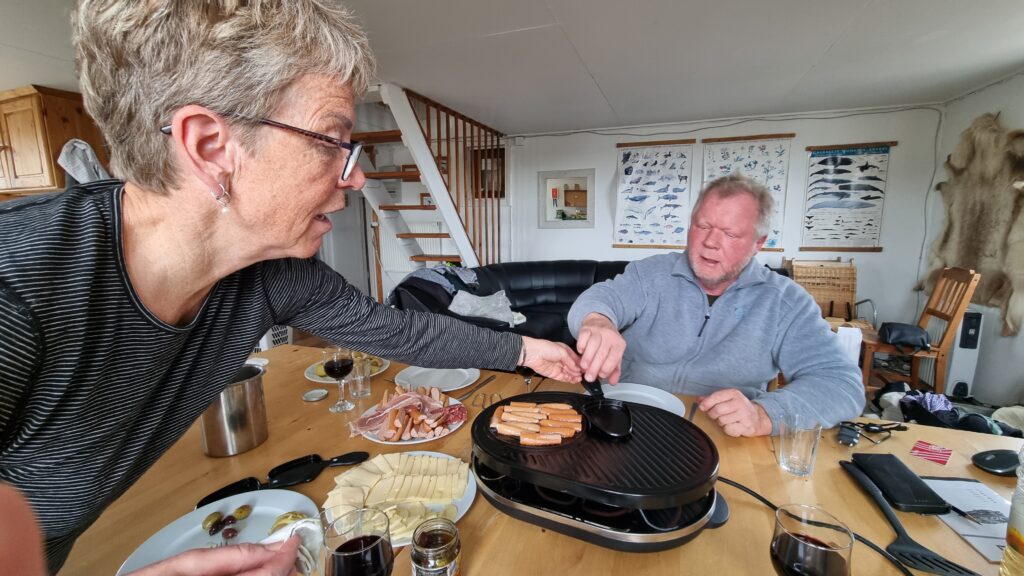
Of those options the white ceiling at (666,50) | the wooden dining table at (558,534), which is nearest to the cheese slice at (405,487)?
the wooden dining table at (558,534)

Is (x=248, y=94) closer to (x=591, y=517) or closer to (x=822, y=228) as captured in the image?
(x=591, y=517)

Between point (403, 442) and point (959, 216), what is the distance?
493 centimetres

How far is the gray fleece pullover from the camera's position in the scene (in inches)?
53.3

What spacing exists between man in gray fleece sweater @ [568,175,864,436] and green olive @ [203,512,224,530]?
0.95 m

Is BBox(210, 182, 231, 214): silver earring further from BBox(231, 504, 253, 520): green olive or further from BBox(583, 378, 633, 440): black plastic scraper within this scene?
BBox(583, 378, 633, 440): black plastic scraper

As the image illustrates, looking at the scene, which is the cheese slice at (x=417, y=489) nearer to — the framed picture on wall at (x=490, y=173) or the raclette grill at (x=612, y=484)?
the raclette grill at (x=612, y=484)

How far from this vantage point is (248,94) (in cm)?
58

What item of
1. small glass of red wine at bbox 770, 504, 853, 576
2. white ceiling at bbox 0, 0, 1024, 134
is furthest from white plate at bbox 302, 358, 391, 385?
white ceiling at bbox 0, 0, 1024, 134

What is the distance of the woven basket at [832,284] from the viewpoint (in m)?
4.04

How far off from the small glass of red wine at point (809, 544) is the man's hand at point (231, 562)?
658mm

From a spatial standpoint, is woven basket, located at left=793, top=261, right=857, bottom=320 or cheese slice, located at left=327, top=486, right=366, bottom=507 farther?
woven basket, located at left=793, top=261, right=857, bottom=320

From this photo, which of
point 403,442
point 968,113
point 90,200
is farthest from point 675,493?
point 968,113

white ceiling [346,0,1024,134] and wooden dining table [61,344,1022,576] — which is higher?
white ceiling [346,0,1024,134]

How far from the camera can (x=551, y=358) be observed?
1.14 meters
